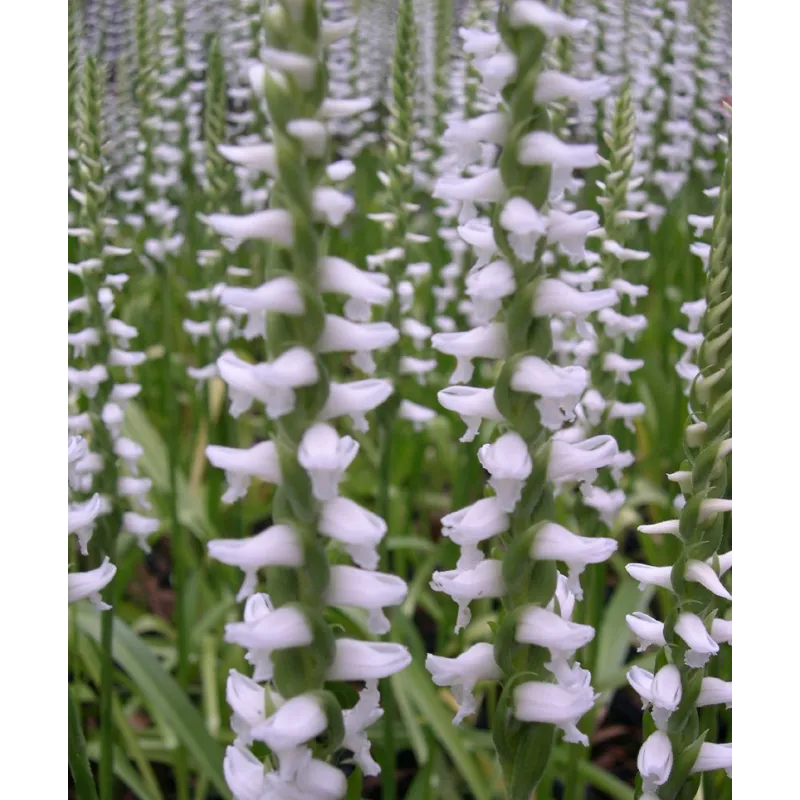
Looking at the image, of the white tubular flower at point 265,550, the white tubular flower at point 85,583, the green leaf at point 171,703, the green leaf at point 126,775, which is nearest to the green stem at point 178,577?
the green leaf at point 126,775

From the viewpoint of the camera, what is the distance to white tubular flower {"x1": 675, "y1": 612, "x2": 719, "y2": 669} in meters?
0.91

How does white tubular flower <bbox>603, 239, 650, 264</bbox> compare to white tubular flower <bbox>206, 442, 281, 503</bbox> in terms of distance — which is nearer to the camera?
white tubular flower <bbox>206, 442, 281, 503</bbox>

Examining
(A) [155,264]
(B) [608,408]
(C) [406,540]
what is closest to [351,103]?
(B) [608,408]

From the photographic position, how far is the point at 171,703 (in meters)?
1.50

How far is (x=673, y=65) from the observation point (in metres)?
2.32

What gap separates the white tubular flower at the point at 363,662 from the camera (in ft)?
2.31

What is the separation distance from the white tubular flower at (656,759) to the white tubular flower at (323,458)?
20.3 inches

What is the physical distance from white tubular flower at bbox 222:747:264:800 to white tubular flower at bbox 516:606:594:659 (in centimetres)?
25

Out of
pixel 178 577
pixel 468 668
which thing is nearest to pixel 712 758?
pixel 468 668

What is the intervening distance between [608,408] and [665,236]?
3.98 feet

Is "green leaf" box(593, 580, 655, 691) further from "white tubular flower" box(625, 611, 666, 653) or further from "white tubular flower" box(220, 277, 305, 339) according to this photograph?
"white tubular flower" box(220, 277, 305, 339)

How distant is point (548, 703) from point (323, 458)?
1.10 feet

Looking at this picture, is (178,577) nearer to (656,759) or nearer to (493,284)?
(656,759)

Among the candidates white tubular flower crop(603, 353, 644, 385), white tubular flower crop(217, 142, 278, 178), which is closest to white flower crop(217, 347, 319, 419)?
white tubular flower crop(217, 142, 278, 178)
